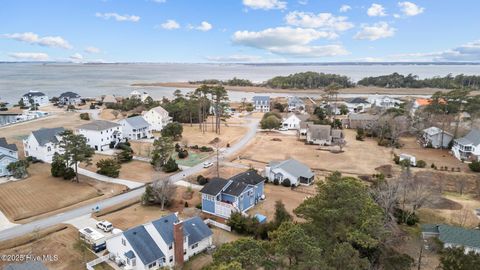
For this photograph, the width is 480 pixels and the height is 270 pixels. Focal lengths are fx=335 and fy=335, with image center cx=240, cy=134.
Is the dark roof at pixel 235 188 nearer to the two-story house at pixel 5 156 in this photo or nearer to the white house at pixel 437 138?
the two-story house at pixel 5 156

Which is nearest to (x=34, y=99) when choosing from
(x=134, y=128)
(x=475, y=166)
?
(x=134, y=128)

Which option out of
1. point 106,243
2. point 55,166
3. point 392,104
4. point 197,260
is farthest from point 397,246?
point 392,104

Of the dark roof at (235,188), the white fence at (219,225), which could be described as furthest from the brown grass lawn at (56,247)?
the dark roof at (235,188)

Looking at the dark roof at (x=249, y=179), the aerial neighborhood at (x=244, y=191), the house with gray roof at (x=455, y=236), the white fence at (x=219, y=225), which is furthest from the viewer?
the dark roof at (x=249, y=179)

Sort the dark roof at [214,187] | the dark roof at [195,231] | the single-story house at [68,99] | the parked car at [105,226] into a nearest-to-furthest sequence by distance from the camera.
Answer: the dark roof at [195,231] → the parked car at [105,226] → the dark roof at [214,187] → the single-story house at [68,99]

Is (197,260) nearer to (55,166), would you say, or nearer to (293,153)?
(55,166)

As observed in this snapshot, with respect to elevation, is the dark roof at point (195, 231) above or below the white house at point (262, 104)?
below

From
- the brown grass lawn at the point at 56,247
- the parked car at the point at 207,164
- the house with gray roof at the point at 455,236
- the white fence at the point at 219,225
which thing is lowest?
the white fence at the point at 219,225
